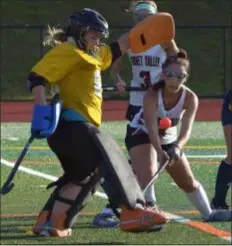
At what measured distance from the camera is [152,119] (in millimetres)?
8125

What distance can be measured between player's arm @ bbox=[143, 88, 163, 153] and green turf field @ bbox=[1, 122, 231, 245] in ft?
2.41

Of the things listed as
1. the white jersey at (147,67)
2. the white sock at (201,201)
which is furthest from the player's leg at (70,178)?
the white jersey at (147,67)

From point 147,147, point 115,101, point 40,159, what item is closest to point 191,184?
point 147,147

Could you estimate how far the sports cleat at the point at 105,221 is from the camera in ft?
28.3

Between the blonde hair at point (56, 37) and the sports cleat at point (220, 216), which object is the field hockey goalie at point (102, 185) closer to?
the blonde hair at point (56, 37)

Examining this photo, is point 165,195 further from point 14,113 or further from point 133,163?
point 14,113


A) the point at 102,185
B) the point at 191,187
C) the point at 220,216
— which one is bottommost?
the point at 220,216

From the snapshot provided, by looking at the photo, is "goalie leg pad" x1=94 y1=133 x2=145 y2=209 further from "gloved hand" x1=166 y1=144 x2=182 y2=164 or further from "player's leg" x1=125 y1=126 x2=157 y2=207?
"player's leg" x1=125 y1=126 x2=157 y2=207

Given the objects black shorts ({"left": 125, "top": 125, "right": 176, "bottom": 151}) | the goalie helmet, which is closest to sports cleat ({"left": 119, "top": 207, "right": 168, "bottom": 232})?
the goalie helmet

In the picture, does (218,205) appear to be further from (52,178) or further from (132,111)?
(52,178)

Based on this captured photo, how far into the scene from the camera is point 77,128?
684 cm

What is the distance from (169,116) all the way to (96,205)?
70.1 inches

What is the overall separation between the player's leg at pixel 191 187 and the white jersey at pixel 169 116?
201 millimetres

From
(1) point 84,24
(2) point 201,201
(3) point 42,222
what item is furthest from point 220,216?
(1) point 84,24
